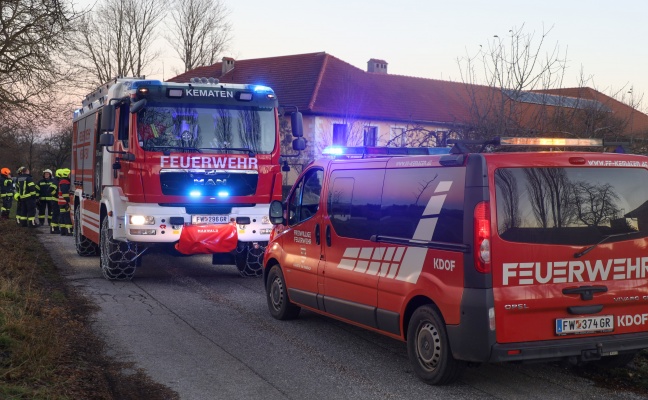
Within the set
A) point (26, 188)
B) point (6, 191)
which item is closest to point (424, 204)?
point (26, 188)

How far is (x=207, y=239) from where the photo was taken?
1221 cm

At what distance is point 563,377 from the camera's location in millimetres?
6652

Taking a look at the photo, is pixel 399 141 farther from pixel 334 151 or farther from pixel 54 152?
pixel 54 152

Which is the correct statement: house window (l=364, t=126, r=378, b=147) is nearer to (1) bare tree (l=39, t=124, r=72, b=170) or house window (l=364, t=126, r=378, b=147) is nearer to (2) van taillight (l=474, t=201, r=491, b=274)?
(2) van taillight (l=474, t=201, r=491, b=274)

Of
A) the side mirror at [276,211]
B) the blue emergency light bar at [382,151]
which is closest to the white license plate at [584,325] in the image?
the blue emergency light bar at [382,151]

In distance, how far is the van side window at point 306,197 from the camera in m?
8.55

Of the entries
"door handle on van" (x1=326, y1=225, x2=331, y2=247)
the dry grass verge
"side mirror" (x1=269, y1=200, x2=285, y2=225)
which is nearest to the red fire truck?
the dry grass verge

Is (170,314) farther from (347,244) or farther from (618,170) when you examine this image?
(618,170)

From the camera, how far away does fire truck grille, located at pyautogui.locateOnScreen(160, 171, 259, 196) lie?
12.0 metres

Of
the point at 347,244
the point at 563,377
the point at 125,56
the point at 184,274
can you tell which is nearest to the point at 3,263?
the point at 184,274

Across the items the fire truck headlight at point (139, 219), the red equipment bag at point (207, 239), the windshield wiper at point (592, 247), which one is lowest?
the red equipment bag at point (207, 239)

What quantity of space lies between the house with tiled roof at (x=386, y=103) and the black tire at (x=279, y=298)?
439cm

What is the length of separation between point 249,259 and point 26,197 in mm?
13202

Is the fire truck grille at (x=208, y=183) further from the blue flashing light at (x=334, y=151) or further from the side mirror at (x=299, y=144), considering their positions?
the blue flashing light at (x=334, y=151)
